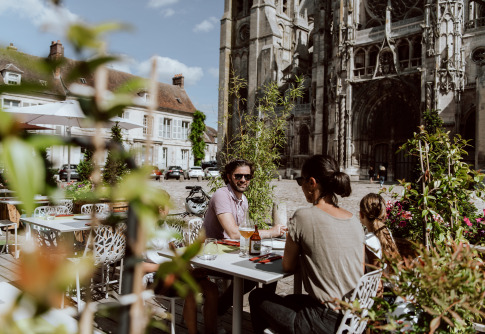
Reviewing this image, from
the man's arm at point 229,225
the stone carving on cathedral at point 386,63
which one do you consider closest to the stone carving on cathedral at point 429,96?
the stone carving on cathedral at point 386,63

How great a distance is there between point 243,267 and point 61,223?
302cm

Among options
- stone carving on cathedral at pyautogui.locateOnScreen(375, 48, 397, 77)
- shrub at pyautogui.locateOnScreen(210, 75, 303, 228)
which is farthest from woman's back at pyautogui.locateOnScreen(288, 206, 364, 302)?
stone carving on cathedral at pyautogui.locateOnScreen(375, 48, 397, 77)

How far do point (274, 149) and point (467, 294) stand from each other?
4.69 meters

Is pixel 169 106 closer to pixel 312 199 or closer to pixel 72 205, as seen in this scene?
pixel 72 205

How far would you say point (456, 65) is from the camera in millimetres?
23203

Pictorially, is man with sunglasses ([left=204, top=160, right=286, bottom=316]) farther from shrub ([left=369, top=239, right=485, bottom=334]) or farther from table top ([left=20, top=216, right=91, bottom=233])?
shrub ([left=369, top=239, right=485, bottom=334])

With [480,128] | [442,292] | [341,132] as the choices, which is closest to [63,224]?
[442,292]

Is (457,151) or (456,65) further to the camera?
(456,65)

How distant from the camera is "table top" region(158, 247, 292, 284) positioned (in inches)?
111

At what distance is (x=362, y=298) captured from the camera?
8.18 ft

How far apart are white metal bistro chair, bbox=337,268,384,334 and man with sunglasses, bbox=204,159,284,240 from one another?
1.56 metres

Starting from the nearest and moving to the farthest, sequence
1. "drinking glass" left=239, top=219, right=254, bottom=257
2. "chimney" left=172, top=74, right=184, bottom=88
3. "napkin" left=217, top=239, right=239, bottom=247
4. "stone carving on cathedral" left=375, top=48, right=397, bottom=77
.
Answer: "drinking glass" left=239, top=219, right=254, bottom=257 → "napkin" left=217, top=239, right=239, bottom=247 → "stone carving on cathedral" left=375, top=48, right=397, bottom=77 → "chimney" left=172, top=74, right=184, bottom=88

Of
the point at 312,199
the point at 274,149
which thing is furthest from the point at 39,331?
the point at 274,149

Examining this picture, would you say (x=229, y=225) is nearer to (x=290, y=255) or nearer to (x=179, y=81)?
(x=290, y=255)
